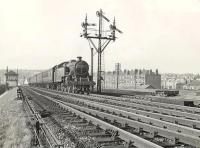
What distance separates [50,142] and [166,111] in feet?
24.9

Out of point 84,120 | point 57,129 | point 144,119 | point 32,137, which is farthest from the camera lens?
point 84,120

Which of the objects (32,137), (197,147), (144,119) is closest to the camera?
(197,147)

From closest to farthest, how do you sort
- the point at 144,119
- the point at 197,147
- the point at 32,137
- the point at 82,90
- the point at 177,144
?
the point at 197,147
the point at 177,144
the point at 32,137
the point at 144,119
the point at 82,90

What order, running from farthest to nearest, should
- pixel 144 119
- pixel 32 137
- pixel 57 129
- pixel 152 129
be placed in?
pixel 144 119
pixel 57 129
pixel 32 137
pixel 152 129

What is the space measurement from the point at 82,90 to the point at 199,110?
1888cm

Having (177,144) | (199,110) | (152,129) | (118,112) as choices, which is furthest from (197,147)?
(199,110)

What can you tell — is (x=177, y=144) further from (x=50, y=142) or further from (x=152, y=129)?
(x=50, y=142)

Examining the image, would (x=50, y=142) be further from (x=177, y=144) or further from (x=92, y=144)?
(x=177, y=144)

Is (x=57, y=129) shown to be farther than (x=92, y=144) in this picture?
Yes

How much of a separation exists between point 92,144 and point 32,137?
7.84ft

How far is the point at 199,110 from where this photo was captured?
14016 mm

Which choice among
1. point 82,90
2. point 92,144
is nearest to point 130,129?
point 92,144

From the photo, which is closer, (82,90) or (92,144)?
(92,144)

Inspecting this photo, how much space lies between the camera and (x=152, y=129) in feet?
27.8
